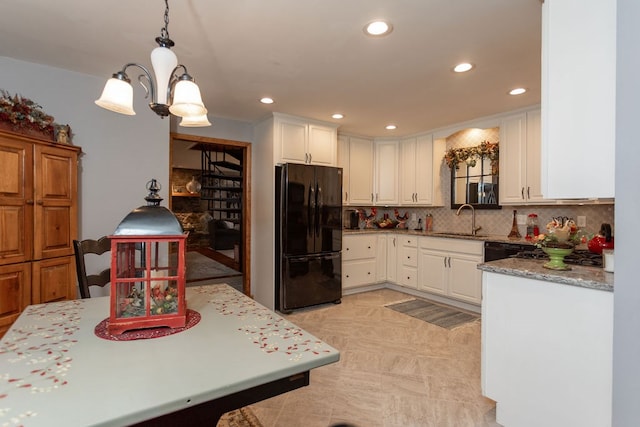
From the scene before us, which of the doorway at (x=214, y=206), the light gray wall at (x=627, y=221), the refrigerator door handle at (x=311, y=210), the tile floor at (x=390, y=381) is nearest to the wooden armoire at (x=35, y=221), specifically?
the doorway at (x=214, y=206)

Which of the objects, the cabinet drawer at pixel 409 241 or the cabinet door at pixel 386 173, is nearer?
the cabinet drawer at pixel 409 241

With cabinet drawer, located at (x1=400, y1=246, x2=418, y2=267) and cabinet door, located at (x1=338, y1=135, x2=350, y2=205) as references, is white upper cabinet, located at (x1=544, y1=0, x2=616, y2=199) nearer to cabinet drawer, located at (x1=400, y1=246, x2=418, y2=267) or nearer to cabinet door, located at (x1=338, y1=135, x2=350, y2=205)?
cabinet drawer, located at (x1=400, y1=246, x2=418, y2=267)

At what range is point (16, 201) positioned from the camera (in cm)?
218

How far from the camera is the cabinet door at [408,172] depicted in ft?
16.1

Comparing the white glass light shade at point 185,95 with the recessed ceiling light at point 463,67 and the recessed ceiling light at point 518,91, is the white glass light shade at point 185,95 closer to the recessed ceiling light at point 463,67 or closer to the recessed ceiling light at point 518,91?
the recessed ceiling light at point 463,67

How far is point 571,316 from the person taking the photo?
1.60 metres


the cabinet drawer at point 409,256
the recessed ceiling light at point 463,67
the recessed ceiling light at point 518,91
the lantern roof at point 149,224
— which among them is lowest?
the cabinet drawer at point 409,256

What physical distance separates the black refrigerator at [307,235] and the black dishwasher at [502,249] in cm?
173

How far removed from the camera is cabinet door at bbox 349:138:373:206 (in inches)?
194

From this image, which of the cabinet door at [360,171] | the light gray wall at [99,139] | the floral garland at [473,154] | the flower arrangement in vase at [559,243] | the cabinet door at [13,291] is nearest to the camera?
the flower arrangement in vase at [559,243]

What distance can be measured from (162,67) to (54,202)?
74.4 inches

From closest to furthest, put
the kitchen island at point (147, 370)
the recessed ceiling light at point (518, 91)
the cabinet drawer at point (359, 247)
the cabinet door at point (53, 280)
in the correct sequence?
the kitchen island at point (147, 370)
the cabinet door at point (53, 280)
the recessed ceiling light at point (518, 91)
the cabinet drawer at point (359, 247)

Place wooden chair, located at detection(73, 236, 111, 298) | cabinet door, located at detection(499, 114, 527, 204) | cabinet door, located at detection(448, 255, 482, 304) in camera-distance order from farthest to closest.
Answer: cabinet door, located at detection(448, 255, 482, 304) < cabinet door, located at detection(499, 114, 527, 204) < wooden chair, located at detection(73, 236, 111, 298)

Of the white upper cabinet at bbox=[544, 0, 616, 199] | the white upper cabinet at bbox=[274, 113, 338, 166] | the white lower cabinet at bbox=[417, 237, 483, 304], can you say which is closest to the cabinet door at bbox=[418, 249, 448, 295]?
the white lower cabinet at bbox=[417, 237, 483, 304]
